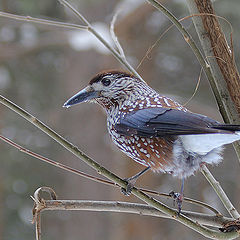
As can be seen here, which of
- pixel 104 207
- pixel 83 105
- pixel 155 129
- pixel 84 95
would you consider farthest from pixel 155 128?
pixel 83 105

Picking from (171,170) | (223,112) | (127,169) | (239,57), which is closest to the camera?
(223,112)

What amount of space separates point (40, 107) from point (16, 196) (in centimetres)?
180

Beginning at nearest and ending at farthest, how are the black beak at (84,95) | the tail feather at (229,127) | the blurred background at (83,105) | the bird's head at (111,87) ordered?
the tail feather at (229,127) < the black beak at (84,95) < the bird's head at (111,87) < the blurred background at (83,105)

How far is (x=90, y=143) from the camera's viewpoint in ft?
26.1

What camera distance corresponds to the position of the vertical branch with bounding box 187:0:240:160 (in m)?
1.87

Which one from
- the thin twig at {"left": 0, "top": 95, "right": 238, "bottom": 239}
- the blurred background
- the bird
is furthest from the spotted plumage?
the blurred background

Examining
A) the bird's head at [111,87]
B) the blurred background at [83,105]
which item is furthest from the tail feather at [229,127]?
the blurred background at [83,105]

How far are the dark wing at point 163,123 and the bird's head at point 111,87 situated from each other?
19cm

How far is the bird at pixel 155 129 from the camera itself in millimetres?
2043

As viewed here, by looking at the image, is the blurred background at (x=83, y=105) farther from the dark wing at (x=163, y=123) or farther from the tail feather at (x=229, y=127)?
the tail feather at (x=229, y=127)

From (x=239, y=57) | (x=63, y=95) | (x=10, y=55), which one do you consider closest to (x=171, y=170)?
(x=10, y=55)

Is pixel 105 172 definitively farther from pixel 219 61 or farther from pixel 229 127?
pixel 219 61

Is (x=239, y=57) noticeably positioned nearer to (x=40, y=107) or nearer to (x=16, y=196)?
(x=40, y=107)

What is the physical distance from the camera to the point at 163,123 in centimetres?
221
